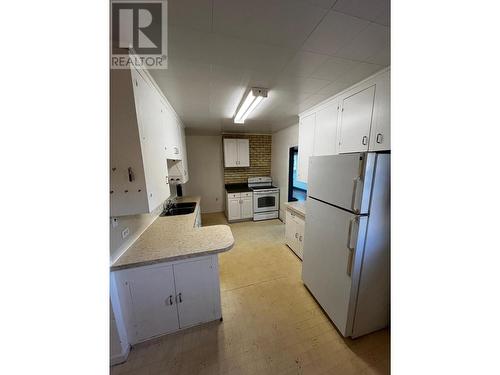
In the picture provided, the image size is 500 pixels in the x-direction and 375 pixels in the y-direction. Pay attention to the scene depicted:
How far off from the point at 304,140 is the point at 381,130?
1287 millimetres

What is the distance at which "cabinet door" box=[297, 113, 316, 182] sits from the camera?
2.60m

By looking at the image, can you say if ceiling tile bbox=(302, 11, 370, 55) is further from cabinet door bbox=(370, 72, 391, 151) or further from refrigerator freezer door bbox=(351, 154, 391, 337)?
refrigerator freezer door bbox=(351, 154, 391, 337)

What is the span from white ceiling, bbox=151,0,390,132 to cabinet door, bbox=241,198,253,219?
110 inches

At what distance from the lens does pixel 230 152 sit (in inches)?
179

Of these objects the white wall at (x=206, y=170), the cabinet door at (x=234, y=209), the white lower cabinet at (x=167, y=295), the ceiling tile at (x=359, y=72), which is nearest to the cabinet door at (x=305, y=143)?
the ceiling tile at (x=359, y=72)

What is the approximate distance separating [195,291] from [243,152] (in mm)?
3675

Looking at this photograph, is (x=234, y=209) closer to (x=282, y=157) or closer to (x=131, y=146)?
(x=282, y=157)

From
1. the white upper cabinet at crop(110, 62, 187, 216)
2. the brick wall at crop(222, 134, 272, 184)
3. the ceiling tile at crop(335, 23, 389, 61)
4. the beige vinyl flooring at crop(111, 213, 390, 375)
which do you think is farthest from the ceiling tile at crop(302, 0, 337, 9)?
the brick wall at crop(222, 134, 272, 184)

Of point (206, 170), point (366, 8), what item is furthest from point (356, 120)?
point (206, 170)

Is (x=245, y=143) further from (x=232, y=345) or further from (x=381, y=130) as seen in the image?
(x=232, y=345)
